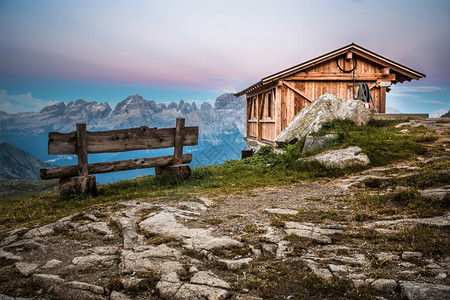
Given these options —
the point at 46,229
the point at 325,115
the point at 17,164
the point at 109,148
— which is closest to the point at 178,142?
the point at 109,148

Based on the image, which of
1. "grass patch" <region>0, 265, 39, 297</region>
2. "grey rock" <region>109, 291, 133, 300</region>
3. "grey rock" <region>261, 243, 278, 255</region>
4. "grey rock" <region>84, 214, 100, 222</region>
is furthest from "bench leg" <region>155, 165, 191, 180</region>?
"grey rock" <region>109, 291, 133, 300</region>

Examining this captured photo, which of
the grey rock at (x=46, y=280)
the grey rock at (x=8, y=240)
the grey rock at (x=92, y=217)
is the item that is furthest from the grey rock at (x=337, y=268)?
the grey rock at (x=8, y=240)

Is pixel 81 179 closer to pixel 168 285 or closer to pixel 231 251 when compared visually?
pixel 231 251

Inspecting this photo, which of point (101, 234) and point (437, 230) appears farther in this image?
point (101, 234)

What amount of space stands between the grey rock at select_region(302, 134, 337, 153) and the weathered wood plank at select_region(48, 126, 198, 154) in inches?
160

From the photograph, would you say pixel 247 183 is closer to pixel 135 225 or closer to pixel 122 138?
pixel 122 138

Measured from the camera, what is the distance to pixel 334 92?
15891mm

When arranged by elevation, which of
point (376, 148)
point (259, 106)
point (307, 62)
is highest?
point (307, 62)

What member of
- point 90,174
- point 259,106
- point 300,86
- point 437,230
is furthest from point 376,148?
point 259,106

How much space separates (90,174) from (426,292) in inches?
292

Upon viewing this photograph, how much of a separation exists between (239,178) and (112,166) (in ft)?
12.2

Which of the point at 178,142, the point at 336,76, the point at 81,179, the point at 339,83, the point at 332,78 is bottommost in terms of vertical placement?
the point at 81,179

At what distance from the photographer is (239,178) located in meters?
8.74

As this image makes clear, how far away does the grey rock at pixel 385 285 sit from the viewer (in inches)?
90.9
